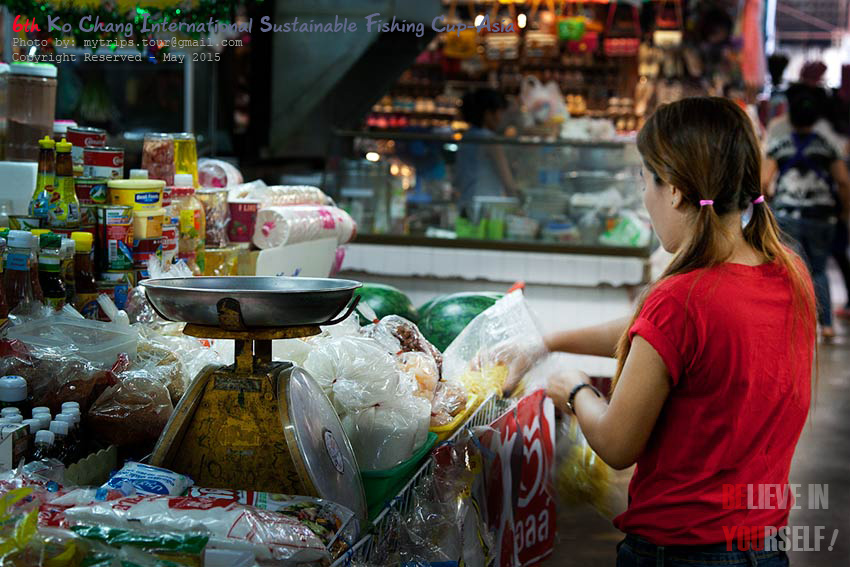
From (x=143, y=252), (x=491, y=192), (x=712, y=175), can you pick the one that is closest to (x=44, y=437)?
(x=143, y=252)

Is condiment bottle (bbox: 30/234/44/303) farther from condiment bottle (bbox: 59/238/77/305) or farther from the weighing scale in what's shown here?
the weighing scale

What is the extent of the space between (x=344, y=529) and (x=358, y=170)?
205 inches

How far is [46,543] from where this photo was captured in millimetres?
1492

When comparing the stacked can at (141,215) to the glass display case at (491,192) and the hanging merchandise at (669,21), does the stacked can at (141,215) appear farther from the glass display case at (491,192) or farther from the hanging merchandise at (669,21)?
the hanging merchandise at (669,21)

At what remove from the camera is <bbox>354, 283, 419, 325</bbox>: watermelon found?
11.9ft

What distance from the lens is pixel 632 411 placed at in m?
2.08

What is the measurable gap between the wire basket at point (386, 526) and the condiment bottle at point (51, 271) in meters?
0.94

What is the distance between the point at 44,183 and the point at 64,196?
0.19ft

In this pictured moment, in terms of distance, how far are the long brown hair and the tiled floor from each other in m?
1.01

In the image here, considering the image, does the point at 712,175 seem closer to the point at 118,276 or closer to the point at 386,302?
the point at 118,276

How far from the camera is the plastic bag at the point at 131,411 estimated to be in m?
2.02

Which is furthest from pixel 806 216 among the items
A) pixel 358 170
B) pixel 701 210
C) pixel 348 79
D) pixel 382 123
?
pixel 701 210

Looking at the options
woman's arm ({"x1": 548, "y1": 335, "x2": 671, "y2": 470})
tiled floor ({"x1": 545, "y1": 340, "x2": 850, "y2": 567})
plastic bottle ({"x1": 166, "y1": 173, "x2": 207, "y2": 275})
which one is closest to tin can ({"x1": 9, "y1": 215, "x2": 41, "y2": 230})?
plastic bottle ({"x1": 166, "y1": 173, "x2": 207, "y2": 275})

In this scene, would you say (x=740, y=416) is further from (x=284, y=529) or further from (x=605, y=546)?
(x=605, y=546)
